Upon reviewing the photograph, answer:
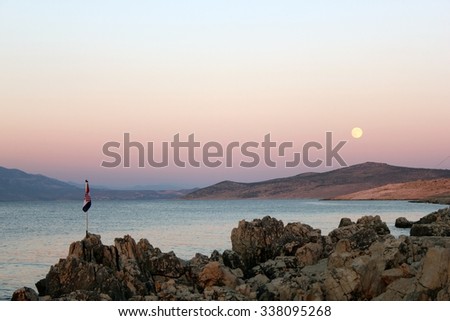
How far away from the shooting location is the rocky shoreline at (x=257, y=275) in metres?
19.4

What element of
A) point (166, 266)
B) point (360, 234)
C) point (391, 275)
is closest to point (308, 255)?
point (360, 234)

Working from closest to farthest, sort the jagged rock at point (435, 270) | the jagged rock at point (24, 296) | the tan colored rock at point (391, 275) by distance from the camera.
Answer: the jagged rock at point (435, 270) → the tan colored rock at point (391, 275) → the jagged rock at point (24, 296)

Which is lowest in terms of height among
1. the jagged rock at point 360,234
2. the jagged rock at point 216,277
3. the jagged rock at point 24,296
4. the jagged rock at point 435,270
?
the jagged rock at point 24,296

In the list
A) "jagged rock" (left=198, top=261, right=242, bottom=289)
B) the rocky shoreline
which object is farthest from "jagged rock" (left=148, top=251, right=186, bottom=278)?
"jagged rock" (left=198, top=261, right=242, bottom=289)

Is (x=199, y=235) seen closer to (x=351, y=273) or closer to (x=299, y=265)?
(x=299, y=265)

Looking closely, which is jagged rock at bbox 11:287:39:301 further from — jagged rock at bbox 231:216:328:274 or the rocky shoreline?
jagged rock at bbox 231:216:328:274

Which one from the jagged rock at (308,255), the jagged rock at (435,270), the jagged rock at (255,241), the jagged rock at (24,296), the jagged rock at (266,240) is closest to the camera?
the jagged rock at (435,270)

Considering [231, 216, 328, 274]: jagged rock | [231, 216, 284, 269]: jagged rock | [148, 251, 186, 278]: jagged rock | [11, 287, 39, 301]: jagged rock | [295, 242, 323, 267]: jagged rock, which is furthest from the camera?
[231, 216, 284, 269]: jagged rock

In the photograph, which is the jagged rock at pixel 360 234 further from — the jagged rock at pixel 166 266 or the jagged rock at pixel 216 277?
the jagged rock at pixel 166 266

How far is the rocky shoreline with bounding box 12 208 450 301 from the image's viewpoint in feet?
63.8

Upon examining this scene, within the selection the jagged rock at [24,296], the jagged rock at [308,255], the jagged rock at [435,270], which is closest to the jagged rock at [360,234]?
the jagged rock at [308,255]

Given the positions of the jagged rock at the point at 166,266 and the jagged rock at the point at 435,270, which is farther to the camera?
the jagged rock at the point at 166,266

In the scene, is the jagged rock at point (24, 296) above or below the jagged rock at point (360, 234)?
below
